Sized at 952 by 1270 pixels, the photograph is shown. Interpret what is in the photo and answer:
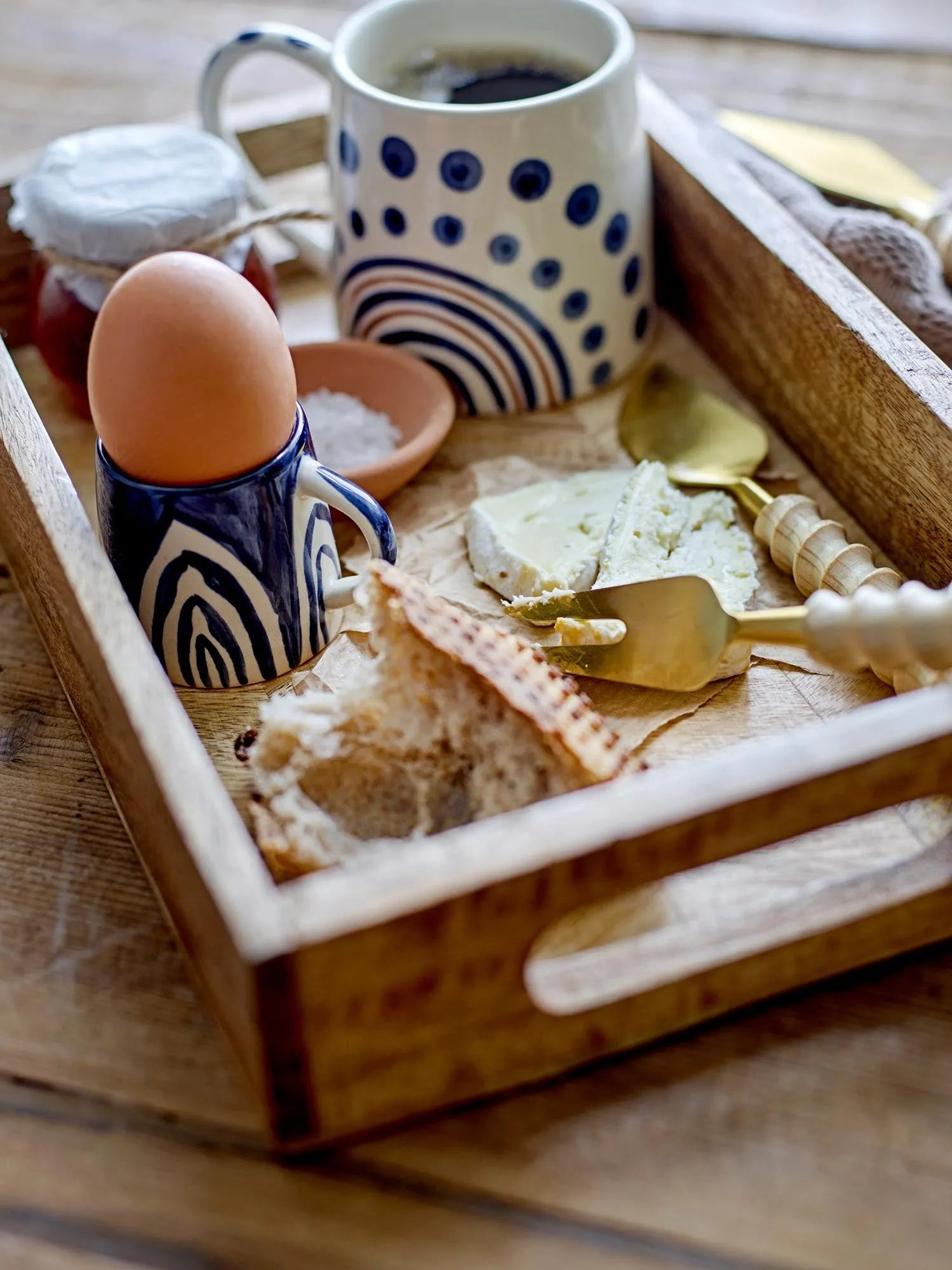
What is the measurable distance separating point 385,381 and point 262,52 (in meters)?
0.22

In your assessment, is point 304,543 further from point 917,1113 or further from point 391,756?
point 917,1113

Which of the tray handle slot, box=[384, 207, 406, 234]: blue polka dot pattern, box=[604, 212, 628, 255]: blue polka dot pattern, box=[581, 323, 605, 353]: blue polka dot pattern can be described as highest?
box=[384, 207, 406, 234]: blue polka dot pattern

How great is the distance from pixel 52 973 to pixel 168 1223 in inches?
4.2

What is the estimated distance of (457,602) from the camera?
0.60 meters

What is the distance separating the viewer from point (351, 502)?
1.76ft

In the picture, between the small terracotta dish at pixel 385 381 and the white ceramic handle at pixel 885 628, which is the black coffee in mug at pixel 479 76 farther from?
the white ceramic handle at pixel 885 628

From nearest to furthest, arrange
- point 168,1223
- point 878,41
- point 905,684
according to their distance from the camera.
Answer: point 168,1223, point 905,684, point 878,41

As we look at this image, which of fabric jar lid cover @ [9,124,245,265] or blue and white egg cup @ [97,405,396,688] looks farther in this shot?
fabric jar lid cover @ [9,124,245,265]

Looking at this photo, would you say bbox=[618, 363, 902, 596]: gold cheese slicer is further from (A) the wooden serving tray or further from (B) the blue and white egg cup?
(B) the blue and white egg cup

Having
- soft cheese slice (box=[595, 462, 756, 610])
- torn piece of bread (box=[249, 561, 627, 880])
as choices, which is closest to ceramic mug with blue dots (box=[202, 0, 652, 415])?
soft cheese slice (box=[595, 462, 756, 610])

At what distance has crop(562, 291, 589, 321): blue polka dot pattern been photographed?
675 millimetres

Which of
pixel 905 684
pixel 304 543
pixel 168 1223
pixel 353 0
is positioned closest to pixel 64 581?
pixel 304 543

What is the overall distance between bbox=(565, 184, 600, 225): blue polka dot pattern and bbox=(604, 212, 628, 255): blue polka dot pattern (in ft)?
0.05

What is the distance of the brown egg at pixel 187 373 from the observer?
48 centimetres
